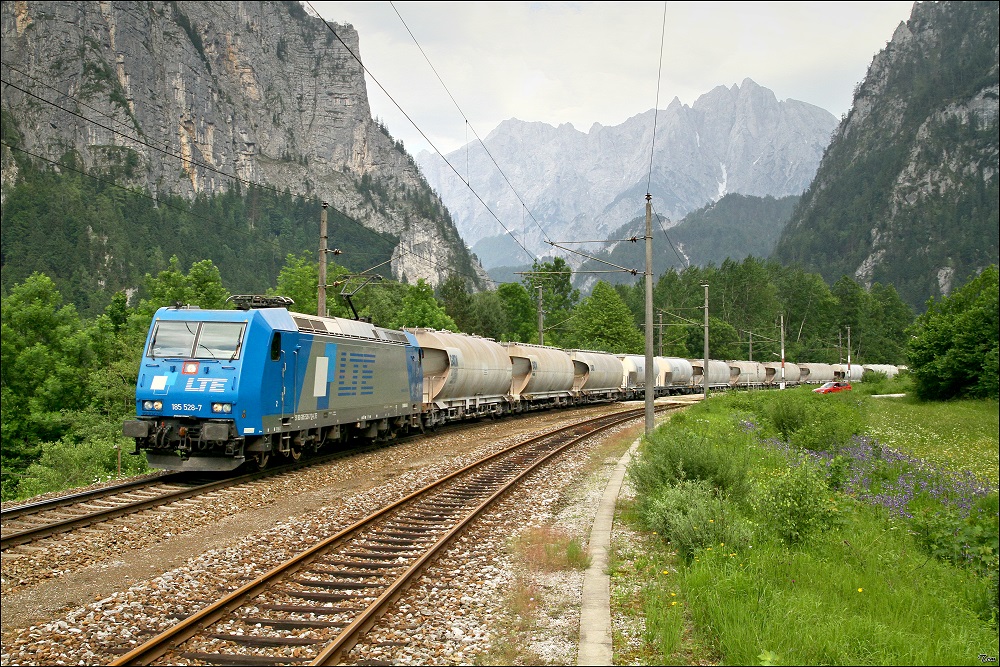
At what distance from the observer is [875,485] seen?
12102mm

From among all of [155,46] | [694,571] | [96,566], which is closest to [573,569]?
[694,571]

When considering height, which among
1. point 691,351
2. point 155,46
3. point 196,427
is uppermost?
point 155,46

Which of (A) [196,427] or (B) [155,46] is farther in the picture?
(B) [155,46]

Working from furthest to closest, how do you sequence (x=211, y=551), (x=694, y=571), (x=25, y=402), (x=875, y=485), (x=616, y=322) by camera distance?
1. (x=616, y=322)
2. (x=25, y=402)
3. (x=875, y=485)
4. (x=211, y=551)
5. (x=694, y=571)

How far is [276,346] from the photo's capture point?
14461 mm

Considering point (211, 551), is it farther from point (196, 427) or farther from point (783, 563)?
point (783, 563)

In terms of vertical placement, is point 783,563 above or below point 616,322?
below

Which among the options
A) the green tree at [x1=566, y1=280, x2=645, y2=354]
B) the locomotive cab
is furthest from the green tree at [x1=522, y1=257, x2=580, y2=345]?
the locomotive cab

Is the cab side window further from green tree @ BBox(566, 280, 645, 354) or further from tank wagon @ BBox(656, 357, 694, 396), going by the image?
green tree @ BBox(566, 280, 645, 354)

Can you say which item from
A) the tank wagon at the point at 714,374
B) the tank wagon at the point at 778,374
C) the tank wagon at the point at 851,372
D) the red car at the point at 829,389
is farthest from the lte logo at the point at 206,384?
the tank wagon at the point at 851,372

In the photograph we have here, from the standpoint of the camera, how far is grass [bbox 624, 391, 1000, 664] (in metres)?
5.36

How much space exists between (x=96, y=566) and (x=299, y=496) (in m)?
4.66

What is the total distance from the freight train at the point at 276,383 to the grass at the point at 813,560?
7.56 meters

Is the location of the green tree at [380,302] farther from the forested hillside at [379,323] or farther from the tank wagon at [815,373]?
the tank wagon at [815,373]
